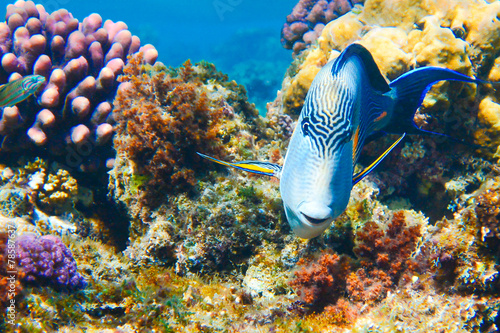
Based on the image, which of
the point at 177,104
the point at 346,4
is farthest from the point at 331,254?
the point at 346,4

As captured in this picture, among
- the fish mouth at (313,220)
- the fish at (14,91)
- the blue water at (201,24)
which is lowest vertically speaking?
the fish mouth at (313,220)

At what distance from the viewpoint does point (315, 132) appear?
155 centimetres

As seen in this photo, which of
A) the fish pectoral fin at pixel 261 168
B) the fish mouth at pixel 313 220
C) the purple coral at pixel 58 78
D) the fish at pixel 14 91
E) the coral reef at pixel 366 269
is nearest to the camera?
the fish mouth at pixel 313 220

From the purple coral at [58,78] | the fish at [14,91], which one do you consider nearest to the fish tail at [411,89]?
the purple coral at [58,78]

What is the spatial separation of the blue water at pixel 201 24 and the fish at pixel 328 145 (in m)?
31.3

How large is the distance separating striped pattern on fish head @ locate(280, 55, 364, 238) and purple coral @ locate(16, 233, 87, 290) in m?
1.99

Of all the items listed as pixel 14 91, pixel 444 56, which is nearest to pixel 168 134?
pixel 14 91

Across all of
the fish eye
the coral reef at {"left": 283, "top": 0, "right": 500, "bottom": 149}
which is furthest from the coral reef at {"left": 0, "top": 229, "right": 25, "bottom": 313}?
the coral reef at {"left": 283, "top": 0, "right": 500, "bottom": 149}

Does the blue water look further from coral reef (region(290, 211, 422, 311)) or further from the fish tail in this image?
coral reef (region(290, 211, 422, 311))

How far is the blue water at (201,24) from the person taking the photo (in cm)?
3697

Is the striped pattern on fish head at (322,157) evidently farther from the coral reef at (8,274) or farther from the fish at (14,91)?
the fish at (14,91)

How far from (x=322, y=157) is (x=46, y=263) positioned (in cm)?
235

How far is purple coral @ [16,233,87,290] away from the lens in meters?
2.10

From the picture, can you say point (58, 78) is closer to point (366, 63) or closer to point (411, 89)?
point (366, 63)
